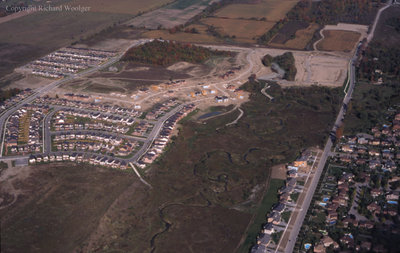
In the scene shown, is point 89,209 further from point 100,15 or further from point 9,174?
point 100,15

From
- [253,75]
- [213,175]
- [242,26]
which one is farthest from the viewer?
[242,26]

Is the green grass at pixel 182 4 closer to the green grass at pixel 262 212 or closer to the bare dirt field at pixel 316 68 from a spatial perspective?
the bare dirt field at pixel 316 68

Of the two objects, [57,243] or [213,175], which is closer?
[57,243]

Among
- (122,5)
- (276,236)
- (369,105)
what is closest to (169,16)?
(122,5)

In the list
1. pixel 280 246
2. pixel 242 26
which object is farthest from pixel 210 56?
pixel 280 246

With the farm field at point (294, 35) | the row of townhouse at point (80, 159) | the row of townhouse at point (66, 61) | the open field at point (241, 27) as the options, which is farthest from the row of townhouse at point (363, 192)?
the row of townhouse at point (66, 61)

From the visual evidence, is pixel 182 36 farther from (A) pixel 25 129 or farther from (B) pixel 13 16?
(B) pixel 13 16

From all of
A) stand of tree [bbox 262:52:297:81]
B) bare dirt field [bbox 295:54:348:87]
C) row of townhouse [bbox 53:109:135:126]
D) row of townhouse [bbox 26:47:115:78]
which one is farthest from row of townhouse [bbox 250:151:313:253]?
row of townhouse [bbox 26:47:115:78]
